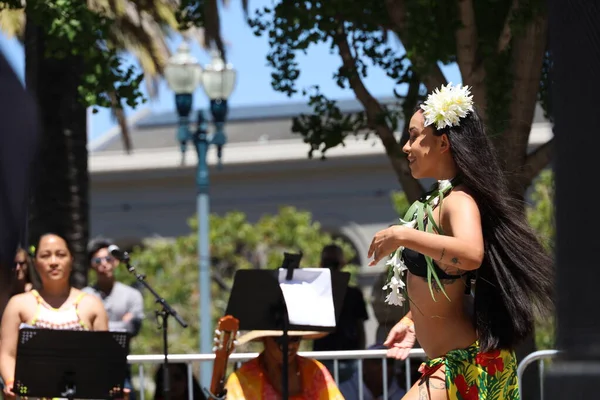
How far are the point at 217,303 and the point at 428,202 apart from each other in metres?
22.1

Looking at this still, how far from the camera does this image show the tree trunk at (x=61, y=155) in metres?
11.2

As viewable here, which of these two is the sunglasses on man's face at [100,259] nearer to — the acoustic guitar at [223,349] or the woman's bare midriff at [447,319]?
the acoustic guitar at [223,349]

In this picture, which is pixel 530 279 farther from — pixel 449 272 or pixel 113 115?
pixel 113 115

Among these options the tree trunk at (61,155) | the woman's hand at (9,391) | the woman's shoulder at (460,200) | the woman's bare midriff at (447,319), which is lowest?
the woman's hand at (9,391)

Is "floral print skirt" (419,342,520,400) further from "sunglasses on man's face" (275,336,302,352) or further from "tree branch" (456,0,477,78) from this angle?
"tree branch" (456,0,477,78)

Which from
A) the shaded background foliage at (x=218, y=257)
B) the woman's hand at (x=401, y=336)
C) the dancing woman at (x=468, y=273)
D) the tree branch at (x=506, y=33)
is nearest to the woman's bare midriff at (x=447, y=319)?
the dancing woman at (x=468, y=273)

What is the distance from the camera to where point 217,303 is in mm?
26500

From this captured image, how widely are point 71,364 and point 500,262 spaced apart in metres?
3.49

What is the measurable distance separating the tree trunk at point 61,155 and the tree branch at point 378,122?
9.19 ft

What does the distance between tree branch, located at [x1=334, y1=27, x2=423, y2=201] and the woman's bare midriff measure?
198 inches

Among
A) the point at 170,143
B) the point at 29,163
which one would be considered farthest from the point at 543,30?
the point at 170,143

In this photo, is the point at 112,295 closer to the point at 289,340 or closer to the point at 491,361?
the point at 289,340

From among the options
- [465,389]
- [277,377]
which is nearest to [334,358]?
[277,377]

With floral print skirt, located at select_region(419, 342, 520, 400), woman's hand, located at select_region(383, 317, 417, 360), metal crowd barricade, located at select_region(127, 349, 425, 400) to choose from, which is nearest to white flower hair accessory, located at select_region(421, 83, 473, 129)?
floral print skirt, located at select_region(419, 342, 520, 400)
